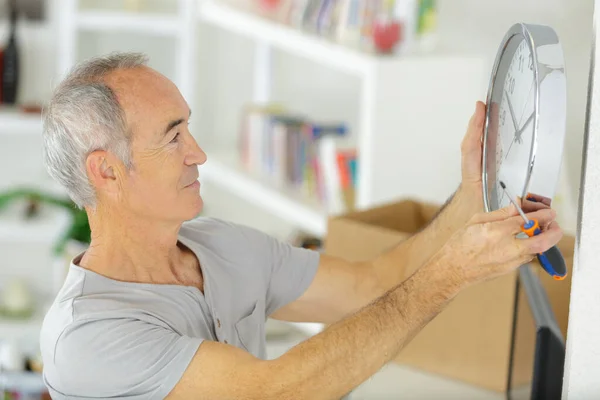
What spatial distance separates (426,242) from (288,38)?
58.4 inches

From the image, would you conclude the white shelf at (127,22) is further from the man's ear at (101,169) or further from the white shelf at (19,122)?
the man's ear at (101,169)

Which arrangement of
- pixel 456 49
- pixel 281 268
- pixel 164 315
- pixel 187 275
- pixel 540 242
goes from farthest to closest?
pixel 456 49
pixel 281 268
pixel 187 275
pixel 164 315
pixel 540 242

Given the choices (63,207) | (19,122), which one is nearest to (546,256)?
(63,207)

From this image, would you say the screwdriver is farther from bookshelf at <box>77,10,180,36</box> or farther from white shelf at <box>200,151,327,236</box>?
Answer: bookshelf at <box>77,10,180,36</box>

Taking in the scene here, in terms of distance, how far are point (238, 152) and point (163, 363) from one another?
2.46 meters

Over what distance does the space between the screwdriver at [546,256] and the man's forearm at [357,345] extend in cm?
15

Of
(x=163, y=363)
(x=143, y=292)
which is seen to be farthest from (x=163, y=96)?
(x=163, y=363)

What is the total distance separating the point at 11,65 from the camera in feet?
12.7

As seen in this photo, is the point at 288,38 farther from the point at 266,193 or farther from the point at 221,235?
the point at 221,235

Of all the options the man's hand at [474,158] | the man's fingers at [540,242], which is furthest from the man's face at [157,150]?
the man's fingers at [540,242]

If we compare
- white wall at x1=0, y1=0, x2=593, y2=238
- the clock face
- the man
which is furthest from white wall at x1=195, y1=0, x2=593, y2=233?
the clock face

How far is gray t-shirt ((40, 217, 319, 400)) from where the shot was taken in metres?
1.49

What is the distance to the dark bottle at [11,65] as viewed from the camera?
3.86 m

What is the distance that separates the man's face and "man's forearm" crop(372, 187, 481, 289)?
0.37m
